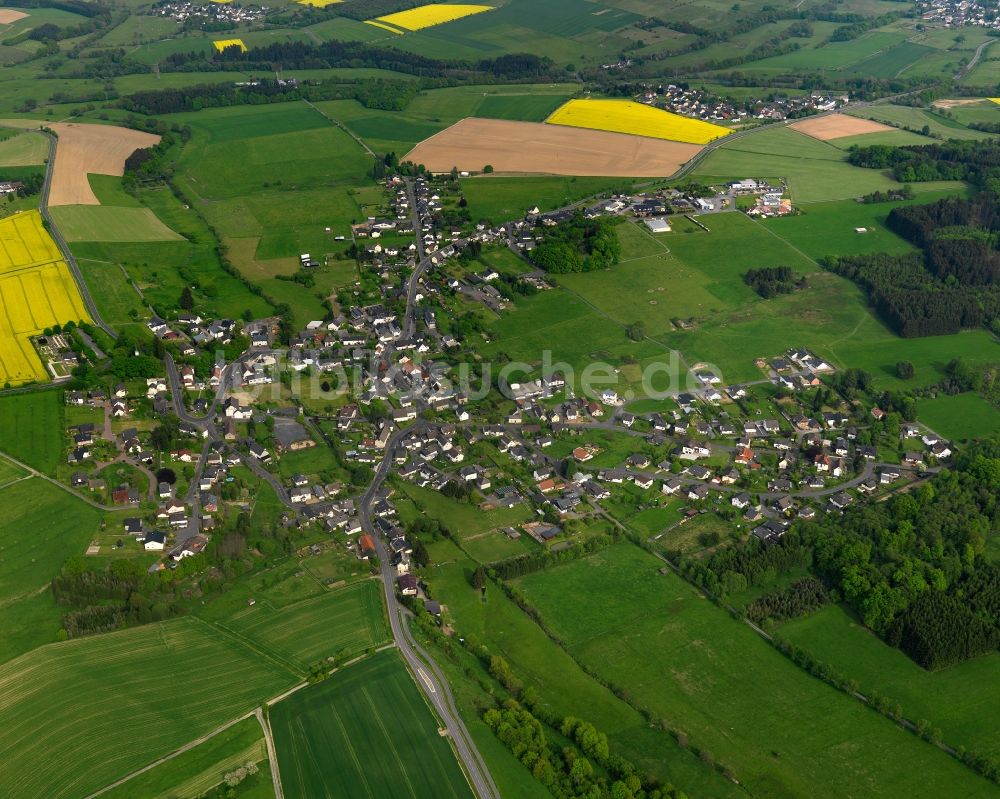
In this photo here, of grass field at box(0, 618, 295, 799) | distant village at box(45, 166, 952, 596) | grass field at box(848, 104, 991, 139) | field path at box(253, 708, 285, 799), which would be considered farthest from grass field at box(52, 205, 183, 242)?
grass field at box(848, 104, 991, 139)

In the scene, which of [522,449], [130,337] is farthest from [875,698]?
[130,337]

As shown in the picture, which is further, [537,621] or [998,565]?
[998,565]

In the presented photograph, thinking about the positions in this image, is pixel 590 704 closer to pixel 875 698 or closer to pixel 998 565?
pixel 875 698

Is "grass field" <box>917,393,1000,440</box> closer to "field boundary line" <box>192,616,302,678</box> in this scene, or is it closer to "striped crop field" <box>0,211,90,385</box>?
"field boundary line" <box>192,616,302,678</box>

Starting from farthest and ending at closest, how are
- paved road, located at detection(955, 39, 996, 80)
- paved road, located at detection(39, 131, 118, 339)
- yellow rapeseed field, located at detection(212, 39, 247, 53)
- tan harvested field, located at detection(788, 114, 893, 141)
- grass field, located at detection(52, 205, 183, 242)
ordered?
yellow rapeseed field, located at detection(212, 39, 247, 53)
paved road, located at detection(955, 39, 996, 80)
tan harvested field, located at detection(788, 114, 893, 141)
grass field, located at detection(52, 205, 183, 242)
paved road, located at detection(39, 131, 118, 339)

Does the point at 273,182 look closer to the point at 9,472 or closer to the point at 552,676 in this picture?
the point at 9,472

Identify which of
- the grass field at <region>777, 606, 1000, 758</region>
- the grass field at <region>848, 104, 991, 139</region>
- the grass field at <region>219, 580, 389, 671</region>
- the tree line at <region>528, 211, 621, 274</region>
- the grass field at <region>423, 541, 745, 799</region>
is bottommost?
the grass field at <region>777, 606, 1000, 758</region>
